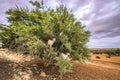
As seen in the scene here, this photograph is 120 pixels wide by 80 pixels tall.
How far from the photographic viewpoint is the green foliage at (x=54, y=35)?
10742 mm

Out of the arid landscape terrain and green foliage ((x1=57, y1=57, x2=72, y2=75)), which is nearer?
green foliage ((x1=57, y1=57, x2=72, y2=75))

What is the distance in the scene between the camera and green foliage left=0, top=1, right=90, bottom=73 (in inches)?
423

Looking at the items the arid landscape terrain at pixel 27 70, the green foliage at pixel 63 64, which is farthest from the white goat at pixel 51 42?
the arid landscape terrain at pixel 27 70

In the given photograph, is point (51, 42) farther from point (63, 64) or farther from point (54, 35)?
point (63, 64)

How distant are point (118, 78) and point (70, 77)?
13.5ft

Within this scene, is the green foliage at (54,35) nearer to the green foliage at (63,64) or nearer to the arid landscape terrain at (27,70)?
the green foliage at (63,64)

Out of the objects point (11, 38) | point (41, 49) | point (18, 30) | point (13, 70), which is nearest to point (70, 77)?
point (41, 49)

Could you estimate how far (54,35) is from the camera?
11430mm

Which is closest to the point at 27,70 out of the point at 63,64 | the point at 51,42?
the point at 51,42

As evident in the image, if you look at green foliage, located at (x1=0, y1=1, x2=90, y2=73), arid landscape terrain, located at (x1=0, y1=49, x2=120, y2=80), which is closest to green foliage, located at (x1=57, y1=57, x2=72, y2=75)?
green foliage, located at (x1=0, y1=1, x2=90, y2=73)

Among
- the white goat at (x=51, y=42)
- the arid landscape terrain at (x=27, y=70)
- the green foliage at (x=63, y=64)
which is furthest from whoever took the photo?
the white goat at (x=51, y=42)

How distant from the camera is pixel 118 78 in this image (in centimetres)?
1302

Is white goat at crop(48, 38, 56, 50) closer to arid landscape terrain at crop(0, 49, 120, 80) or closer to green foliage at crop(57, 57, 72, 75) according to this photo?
green foliage at crop(57, 57, 72, 75)

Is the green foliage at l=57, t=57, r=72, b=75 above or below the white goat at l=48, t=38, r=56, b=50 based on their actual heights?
below
